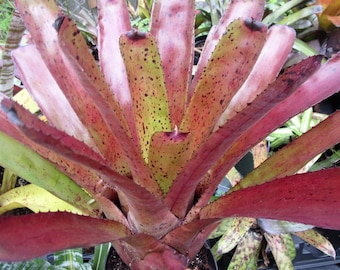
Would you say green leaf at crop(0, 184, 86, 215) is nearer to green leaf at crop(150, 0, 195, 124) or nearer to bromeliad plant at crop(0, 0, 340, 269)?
bromeliad plant at crop(0, 0, 340, 269)

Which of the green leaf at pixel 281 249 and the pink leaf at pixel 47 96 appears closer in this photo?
the pink leaf at pixel 47 96

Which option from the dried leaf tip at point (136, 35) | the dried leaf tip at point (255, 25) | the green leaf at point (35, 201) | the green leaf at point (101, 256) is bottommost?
the green leaf at point (101, 256)

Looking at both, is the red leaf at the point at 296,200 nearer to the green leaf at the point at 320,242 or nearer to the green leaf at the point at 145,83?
the green leaf at the point at 145,83

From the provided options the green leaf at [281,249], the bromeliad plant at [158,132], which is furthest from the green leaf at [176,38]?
the green leaf at [281,249]

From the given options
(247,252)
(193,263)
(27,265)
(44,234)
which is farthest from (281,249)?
(44,234)

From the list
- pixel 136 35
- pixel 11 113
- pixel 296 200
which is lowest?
pixel 296 200

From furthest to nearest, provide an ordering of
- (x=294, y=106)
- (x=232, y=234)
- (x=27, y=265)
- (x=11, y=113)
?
(x=232, y=234) < (x=27, y=265) < (x=294, y=106) < (x=11, y=113)

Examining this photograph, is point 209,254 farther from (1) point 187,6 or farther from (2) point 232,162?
(1) point 187,6

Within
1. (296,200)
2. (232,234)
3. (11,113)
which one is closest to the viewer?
(11,113)

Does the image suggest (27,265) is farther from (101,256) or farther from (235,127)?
(235,127)
